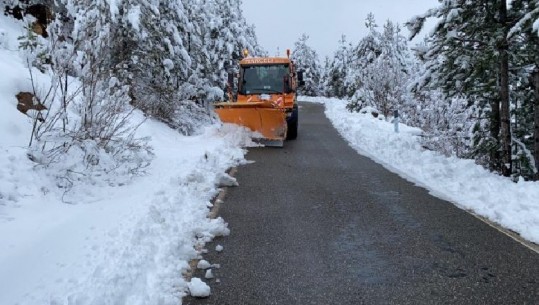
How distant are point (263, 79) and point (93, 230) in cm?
1159

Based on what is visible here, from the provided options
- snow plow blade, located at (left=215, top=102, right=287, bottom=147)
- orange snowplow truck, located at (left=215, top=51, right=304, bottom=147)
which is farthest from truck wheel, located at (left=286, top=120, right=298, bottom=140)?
snow plow blade, located at (left=215, top=102, right=287, bottom=147)

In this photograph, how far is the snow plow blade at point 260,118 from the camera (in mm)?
14062

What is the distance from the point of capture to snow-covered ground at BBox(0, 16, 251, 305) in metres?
3.79

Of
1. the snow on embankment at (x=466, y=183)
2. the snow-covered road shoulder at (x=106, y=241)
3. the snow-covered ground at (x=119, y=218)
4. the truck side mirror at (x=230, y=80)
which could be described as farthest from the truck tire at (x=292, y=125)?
the snow-covered road shoulder at (x=106, y=241)

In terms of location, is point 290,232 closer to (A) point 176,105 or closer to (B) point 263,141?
(B) point 263,141

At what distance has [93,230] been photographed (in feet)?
16.9

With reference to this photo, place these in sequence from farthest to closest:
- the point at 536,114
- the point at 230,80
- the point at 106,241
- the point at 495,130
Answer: the point at 230,80 → the point at 495,130 → the point at 536,114 → the point at 106,241

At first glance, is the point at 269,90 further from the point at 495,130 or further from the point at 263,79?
the point at 495,130

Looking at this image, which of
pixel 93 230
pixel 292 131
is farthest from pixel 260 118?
pixel 93 230

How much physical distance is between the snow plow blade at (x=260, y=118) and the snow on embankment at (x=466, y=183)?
8.12 ft

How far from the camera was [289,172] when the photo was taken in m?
10.3

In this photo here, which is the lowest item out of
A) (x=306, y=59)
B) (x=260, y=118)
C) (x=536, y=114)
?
(x=260, y=118)

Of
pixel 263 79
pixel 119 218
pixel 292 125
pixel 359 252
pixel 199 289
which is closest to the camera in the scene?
pixel 199 289

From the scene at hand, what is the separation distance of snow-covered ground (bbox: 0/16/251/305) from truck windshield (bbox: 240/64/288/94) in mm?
7441
